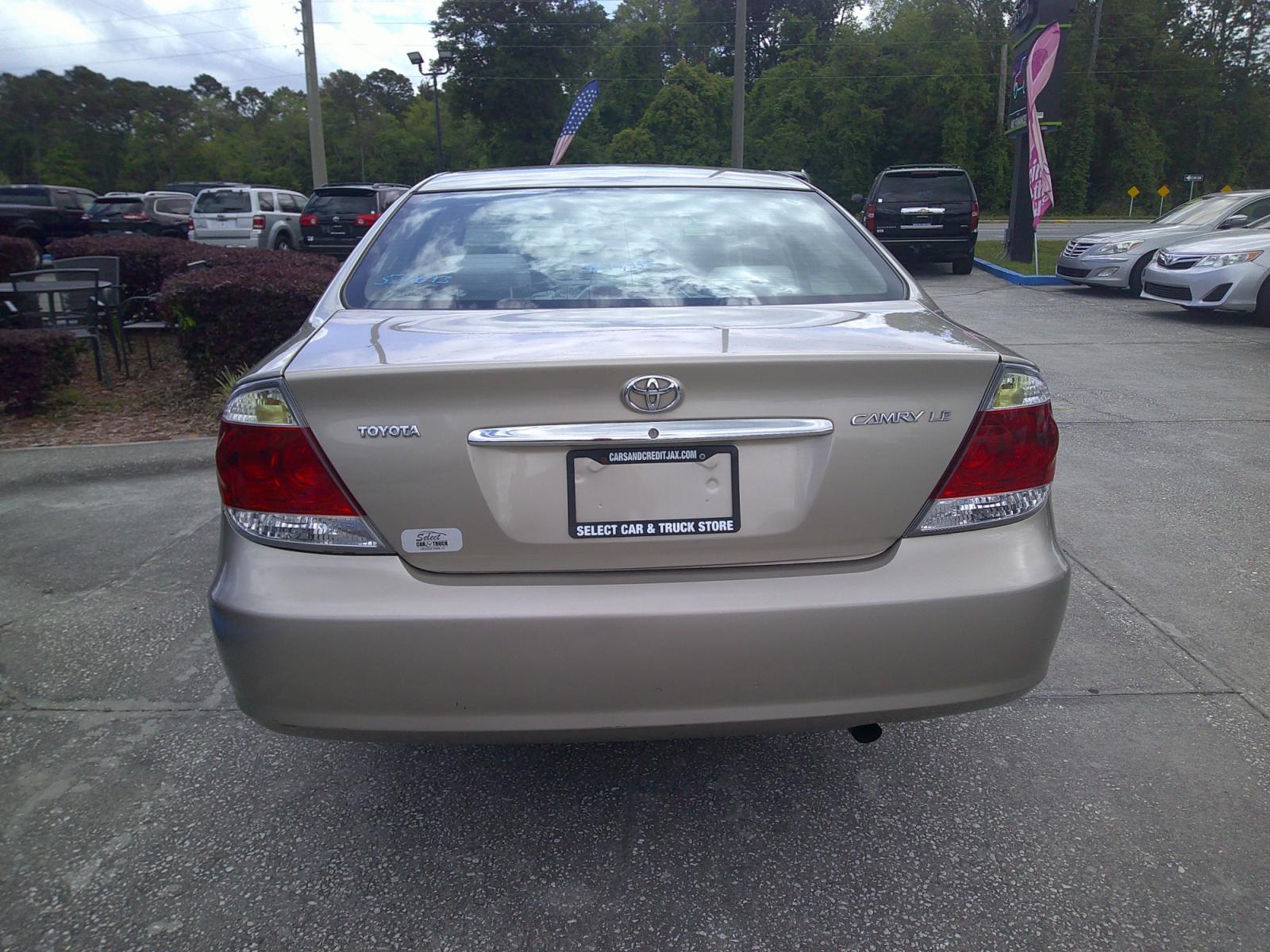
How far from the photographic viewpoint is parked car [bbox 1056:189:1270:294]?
13.2m

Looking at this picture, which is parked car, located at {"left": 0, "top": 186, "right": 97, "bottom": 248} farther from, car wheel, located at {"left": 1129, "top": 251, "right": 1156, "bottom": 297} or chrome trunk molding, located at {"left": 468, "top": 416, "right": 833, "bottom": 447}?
chrome trunk molding, located at {"left": 468, "top": 416, "right": 833, "bottom": 447}

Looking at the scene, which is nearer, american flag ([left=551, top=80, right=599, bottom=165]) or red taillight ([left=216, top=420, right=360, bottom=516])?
red taillight ([left=216, top=420, right=360, bottom=516])

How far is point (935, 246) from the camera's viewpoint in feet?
56.0

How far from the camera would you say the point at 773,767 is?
2873 mm

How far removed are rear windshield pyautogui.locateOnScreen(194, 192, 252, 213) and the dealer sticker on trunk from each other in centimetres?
2248

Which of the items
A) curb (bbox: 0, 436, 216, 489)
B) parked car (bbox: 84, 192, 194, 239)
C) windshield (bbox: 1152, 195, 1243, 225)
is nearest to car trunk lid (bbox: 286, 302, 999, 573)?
curb (bbox: 0, 436, 216, 489)

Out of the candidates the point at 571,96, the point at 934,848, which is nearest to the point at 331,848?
the point at 934,848

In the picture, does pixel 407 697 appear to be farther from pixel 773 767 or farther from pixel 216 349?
pixel 216 349

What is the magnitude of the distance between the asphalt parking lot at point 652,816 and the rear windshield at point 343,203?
17077 mm

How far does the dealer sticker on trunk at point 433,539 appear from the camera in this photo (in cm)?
206

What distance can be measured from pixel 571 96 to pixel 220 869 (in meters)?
69.0

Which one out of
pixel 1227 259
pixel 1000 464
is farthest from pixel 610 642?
pixel 1227 259

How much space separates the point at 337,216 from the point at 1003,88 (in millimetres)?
35294

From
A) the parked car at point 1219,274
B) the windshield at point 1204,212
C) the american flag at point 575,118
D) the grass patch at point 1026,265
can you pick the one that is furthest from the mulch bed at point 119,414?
the american flag at point 575,118
